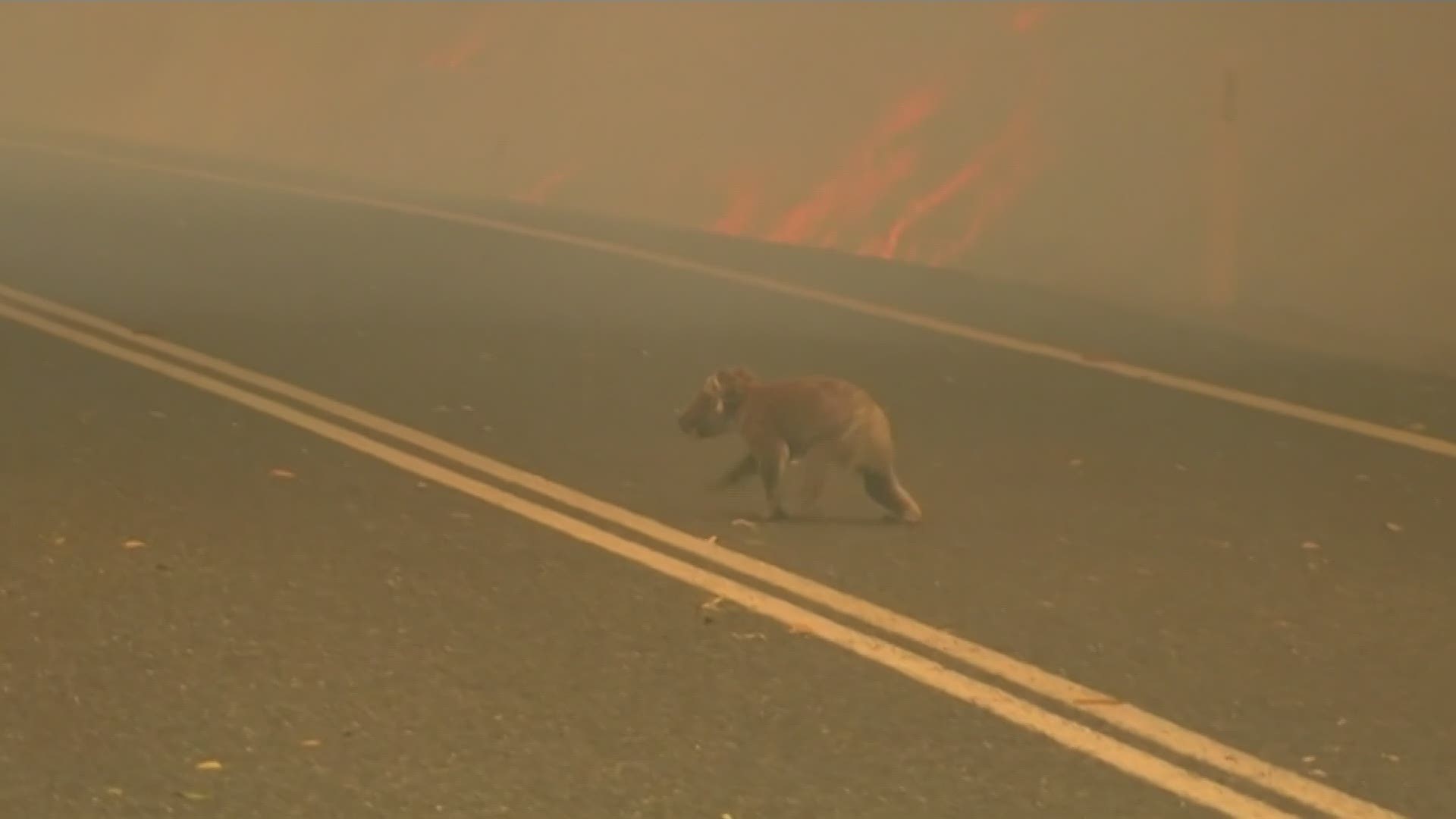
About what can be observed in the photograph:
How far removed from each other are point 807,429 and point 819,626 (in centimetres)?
118

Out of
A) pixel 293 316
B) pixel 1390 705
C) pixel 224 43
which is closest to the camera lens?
pixel 1390 705

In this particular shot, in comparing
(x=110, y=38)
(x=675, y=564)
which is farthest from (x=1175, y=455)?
(x=110, y=38)

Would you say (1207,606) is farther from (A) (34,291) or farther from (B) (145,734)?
(A) (34,291)

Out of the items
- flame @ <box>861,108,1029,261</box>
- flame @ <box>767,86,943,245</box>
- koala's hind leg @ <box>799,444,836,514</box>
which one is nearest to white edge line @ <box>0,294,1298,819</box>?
koala's hind leg @ <box>799,444,836,514</box>

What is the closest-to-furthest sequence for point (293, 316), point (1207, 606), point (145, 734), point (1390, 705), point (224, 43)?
point (145, 734) < point (1390, 705) < point (1207, 606) < point (293, 316) < point (224, 43)

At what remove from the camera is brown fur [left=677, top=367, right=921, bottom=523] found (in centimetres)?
716

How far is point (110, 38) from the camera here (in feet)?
66.9

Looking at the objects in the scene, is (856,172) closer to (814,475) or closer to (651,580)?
(814,475)

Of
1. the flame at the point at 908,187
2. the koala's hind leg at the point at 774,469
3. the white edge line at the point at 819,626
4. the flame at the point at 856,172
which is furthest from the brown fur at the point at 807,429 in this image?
the flame at the point at 856,172

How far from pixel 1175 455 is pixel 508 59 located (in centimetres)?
966

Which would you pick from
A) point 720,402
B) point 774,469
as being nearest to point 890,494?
point 774,469

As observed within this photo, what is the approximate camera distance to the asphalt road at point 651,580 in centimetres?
504

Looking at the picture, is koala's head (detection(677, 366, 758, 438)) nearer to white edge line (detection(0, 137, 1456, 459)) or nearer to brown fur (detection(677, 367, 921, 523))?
brown fur (detection(677, 367, 921, 523))

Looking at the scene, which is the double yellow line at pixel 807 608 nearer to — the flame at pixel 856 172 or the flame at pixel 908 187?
the flame at pixel 908 187
